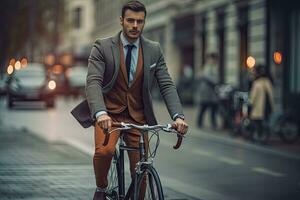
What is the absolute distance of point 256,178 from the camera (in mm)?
11703

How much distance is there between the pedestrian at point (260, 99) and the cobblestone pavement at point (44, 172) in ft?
14.7

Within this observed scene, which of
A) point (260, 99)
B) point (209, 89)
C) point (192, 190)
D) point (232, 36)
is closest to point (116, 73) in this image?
point (192, 190)

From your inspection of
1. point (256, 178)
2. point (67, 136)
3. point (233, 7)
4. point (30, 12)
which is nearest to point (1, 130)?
point (67, 136)

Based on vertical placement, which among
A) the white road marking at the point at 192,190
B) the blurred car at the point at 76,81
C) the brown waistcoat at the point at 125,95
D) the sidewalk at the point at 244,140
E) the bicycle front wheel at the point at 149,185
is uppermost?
the blurred car at the point at 76,81

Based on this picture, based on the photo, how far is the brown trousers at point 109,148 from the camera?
638 centimetres

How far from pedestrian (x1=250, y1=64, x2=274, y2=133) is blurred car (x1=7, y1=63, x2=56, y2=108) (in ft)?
52.9

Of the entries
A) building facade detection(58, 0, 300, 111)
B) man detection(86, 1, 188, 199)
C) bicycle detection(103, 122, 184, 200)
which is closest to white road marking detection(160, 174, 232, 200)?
bicycle detection(103, 122, 184, 200)

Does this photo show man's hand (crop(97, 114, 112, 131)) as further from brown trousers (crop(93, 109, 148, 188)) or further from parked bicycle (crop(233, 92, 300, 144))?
parked bicycle (crop(233, 92, 300, 144))

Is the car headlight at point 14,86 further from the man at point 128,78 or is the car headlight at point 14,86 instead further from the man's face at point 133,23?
the man's face at point 133,23

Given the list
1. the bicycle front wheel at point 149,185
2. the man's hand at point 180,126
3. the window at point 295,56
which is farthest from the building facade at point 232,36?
the bicycle front wheel at point 149,185

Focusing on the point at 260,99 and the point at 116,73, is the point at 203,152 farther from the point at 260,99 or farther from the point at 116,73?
the point at 116,73

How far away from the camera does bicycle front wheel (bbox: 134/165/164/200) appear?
579cm

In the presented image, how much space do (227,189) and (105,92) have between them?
433 centimetres

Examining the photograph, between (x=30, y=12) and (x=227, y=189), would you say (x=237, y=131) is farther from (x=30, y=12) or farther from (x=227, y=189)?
(x=30, y=12)
